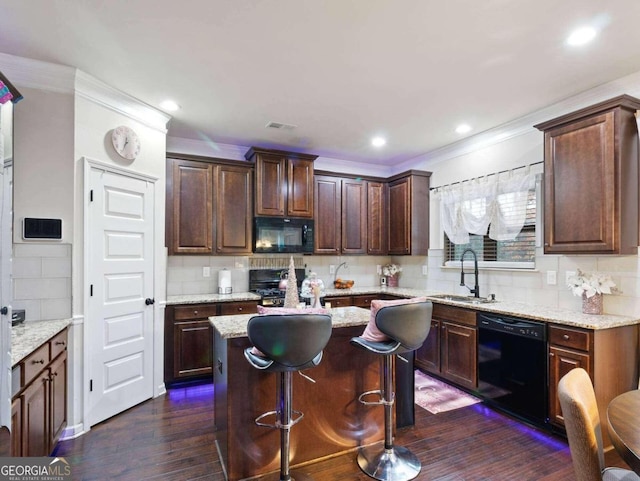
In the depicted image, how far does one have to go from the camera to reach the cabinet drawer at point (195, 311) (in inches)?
144

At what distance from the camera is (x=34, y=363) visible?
6.31 ft

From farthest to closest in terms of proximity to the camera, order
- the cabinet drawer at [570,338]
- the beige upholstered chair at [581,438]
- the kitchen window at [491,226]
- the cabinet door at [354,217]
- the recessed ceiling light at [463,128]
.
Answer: the cabinet door at [354,217] < the recessed ceiling light at [463,128] < the kitchen window at [491,226] < the cabinet drawer at [570,338] < the beige upholstered chair at [581,438]

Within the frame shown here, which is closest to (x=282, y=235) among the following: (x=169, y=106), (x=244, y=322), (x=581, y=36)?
(x=169, y=106)

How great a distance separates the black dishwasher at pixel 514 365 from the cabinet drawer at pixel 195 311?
2.75 m

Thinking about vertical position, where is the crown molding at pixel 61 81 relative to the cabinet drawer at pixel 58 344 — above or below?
above

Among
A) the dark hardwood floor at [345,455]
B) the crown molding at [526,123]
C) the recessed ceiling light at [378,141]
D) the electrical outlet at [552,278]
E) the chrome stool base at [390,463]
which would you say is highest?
the recessed ceiling light at [378,141]

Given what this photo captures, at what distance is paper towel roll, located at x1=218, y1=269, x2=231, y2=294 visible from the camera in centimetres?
427

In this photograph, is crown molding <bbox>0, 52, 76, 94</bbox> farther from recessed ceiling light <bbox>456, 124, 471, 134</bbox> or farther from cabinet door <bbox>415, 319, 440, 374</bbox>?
cabinet door <bbox>415, 319, 440, 374</bbox>

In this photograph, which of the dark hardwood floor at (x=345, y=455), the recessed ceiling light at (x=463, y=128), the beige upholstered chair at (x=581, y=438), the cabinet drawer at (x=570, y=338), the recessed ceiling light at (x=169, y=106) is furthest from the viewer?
the recessed ceiling light at (x=463, y=128)

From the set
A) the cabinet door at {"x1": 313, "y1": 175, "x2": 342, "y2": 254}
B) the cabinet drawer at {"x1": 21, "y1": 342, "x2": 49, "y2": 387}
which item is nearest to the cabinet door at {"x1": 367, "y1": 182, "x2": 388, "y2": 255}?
the cabinet door at {"x1": 313, "y1": 175, "x2": 342, "y2": 254}

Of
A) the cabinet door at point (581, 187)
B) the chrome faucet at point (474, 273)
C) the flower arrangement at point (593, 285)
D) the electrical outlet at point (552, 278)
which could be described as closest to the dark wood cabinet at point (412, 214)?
the chrome faucet at point (474, 273)

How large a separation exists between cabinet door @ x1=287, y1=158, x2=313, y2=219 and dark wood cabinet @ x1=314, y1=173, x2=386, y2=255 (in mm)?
201

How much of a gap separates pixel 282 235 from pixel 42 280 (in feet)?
8.12

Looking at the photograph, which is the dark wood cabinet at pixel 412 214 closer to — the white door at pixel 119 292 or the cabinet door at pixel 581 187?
the cabinet door at pixel 581 187
